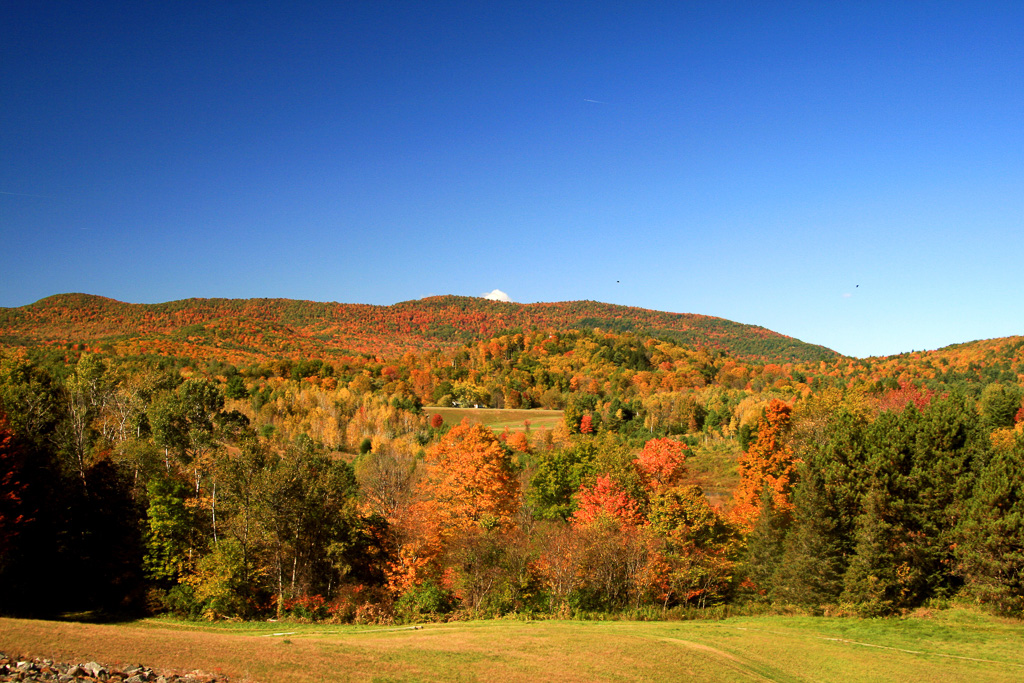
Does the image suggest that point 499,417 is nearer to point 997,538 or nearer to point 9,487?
point 9,487

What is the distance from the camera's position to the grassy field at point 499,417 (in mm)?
124625

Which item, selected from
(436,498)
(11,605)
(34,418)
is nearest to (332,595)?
(436,498)

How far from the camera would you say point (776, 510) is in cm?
4244

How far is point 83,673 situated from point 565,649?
15270 millimetres

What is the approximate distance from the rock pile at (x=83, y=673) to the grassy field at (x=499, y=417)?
102 metres

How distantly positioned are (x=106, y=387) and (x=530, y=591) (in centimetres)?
4455

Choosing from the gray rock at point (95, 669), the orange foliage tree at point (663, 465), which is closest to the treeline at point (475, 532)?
the orange foliage tree at point (663, 465)

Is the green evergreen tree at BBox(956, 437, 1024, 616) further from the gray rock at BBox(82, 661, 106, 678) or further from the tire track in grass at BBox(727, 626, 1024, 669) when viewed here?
the gray rock at BBox(82, 661, 106, 678)

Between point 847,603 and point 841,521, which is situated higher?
point 841,521

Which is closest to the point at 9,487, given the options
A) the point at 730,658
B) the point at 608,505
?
the point at 608,505

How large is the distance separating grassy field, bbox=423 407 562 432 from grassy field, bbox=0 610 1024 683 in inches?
3536

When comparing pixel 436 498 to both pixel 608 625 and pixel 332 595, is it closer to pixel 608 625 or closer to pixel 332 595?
pixel 332 595

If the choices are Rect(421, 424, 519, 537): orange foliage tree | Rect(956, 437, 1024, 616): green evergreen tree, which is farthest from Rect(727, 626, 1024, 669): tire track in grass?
Rect(421, 424, 519, 537): orange foliage tree

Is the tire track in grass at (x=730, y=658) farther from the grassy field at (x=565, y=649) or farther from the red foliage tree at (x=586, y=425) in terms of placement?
the red foliage tree at (x=586, y=425)
